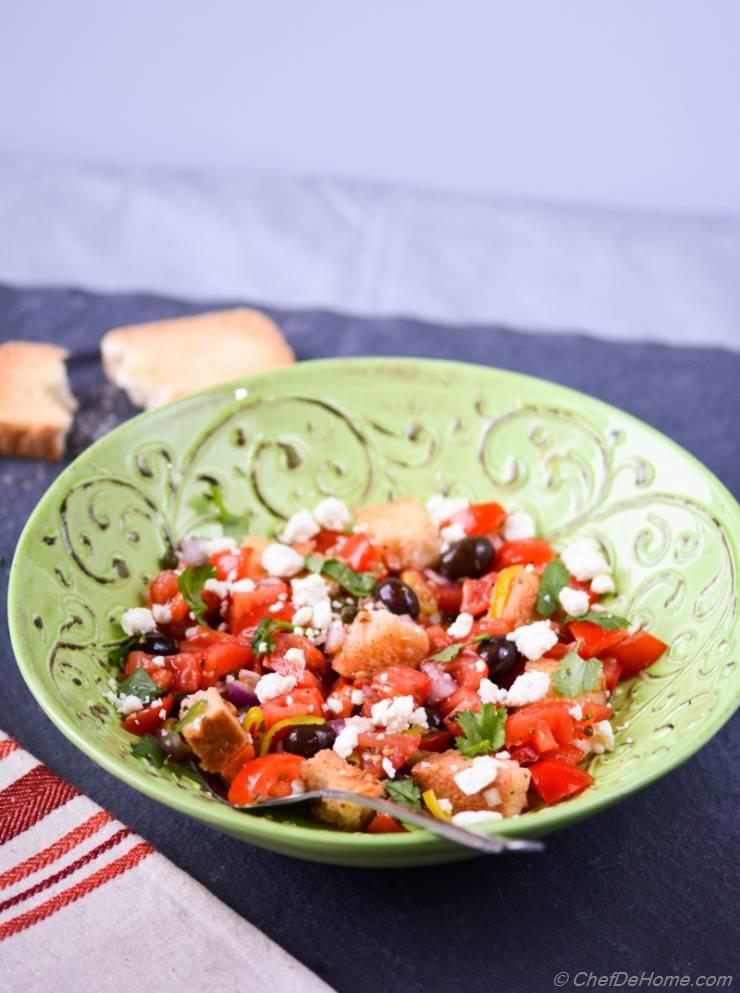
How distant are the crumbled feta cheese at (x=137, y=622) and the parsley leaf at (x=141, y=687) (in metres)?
0.15

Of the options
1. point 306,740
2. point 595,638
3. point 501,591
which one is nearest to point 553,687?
point 595,638

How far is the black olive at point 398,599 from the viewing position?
7.90ft

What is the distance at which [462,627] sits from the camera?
2424mm

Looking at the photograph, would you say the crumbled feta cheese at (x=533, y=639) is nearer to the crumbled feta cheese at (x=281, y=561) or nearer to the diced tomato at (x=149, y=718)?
the crumbled feta cheese at (x=281, y=561)

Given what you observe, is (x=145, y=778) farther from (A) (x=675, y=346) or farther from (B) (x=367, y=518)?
(A) (x=675, y=346)

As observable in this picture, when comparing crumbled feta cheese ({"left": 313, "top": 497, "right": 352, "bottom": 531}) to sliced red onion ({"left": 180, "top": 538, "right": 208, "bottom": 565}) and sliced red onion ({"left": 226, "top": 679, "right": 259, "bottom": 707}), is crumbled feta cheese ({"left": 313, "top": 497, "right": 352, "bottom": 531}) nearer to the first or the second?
sliced red onion ({"left": 180, "top": 538, "right": 208, "bottom": 565})

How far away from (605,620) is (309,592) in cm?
63

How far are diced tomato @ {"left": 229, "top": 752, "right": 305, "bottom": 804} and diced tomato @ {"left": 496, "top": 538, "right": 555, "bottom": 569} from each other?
2.66ft

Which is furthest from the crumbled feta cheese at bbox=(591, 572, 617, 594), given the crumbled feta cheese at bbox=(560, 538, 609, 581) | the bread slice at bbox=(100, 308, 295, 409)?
the bread slice at bbox=(100, 308, 295, 409)

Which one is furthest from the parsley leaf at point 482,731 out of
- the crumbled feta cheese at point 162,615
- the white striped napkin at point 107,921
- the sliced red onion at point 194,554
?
the sliced red onion at point 194,554

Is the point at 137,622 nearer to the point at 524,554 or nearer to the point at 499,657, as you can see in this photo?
the point at 499,657

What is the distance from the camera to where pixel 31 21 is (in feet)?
16.2

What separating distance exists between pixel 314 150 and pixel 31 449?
8.24 ft

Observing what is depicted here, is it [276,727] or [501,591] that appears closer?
[276,727]
